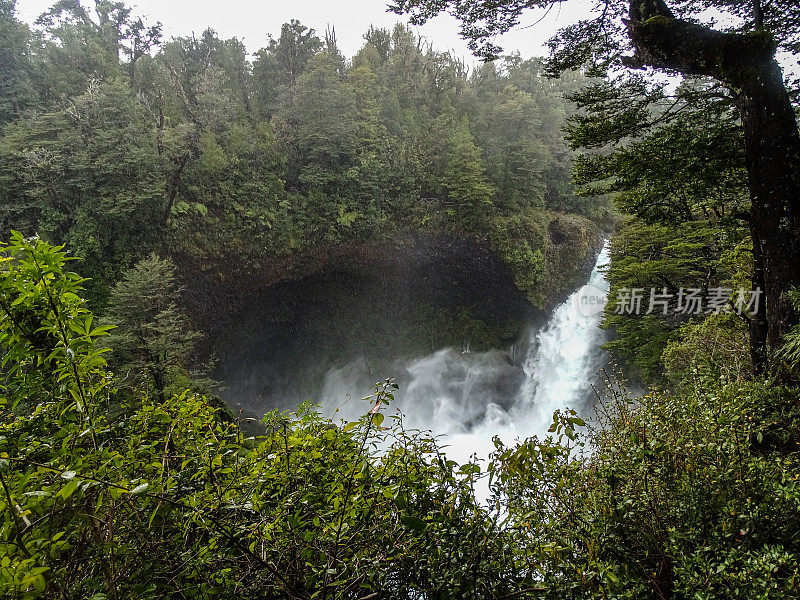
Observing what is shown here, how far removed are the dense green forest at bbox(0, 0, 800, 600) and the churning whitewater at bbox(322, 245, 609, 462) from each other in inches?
104

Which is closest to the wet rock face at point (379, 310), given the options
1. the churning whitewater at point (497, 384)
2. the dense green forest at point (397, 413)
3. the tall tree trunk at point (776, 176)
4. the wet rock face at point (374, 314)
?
the wet rock face at point (374, 314)

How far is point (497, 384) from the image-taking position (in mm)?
16547

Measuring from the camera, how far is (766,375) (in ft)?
12.4

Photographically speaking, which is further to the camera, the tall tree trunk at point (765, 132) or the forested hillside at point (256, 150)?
the forested hillside at point (256, 150)

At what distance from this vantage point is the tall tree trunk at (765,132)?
143 inches

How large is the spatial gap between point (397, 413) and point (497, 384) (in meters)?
14.3

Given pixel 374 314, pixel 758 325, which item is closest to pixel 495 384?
pixel 374 314

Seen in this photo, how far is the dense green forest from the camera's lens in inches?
56.4

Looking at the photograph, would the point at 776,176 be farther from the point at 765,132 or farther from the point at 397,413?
the point at 397,413

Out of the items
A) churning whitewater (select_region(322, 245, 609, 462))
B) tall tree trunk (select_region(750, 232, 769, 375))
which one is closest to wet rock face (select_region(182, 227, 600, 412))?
churning whitewater (select_region(322, 245, 609, 462))

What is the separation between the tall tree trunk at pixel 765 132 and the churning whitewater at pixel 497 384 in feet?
37.8

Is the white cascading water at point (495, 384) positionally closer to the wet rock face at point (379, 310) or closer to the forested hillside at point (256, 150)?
the wet rock face at point (379, 310)

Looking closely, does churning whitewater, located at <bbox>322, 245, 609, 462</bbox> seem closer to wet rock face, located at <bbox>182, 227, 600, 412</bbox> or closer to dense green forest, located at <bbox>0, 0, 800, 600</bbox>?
wet rock face, located at <bbox>182, 227, 600, 412</bbox>

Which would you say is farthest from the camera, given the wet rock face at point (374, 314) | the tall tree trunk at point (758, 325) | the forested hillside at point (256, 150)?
the wet rock face at point (374, 314)
